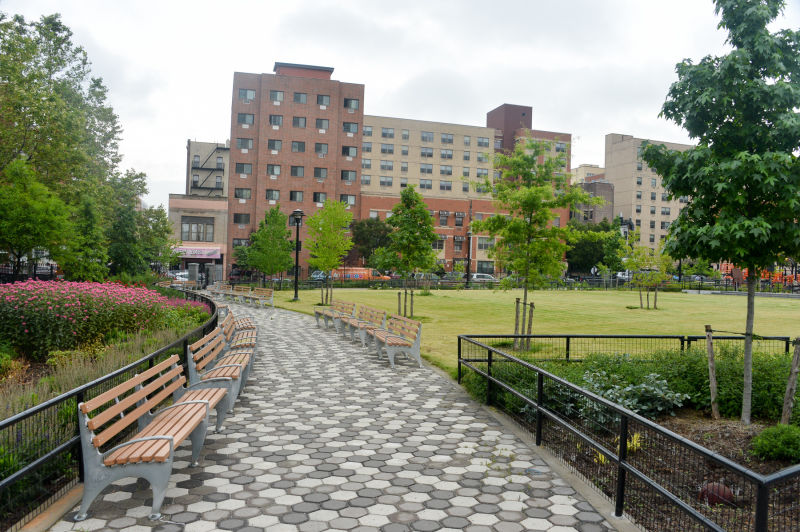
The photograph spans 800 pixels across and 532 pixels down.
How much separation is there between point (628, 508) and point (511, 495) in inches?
38.5

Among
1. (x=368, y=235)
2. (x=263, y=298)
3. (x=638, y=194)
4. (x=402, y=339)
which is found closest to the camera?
(x=402, y=339)

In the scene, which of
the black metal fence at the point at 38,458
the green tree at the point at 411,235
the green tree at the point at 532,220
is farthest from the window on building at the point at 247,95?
the black metal fence at the point at 38,458

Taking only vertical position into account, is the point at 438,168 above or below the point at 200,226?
above

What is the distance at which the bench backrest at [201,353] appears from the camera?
27.0 ft

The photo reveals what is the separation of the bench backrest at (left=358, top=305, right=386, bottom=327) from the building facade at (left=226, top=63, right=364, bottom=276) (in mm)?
49550

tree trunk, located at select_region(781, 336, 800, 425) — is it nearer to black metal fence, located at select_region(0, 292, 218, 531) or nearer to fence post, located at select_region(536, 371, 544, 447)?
fence post, located at select_region(536, 371, 544, 447)

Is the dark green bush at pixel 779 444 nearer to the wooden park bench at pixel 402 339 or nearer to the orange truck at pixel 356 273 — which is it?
the wooden park bench at pixel 402 339

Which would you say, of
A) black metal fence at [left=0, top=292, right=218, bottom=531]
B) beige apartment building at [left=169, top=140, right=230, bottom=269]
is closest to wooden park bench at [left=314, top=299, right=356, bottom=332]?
black metal fence at [left=0, top=292, right=218, bottom=531]

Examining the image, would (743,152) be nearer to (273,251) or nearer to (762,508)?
(762,508)

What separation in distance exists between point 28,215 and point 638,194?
101466 millimetres

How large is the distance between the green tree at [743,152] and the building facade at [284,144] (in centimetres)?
5939

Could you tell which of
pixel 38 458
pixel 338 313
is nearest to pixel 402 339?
pixel 338 313

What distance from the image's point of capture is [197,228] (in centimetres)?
6700

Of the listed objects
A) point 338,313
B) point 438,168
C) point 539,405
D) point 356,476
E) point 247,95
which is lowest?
point 356,476
